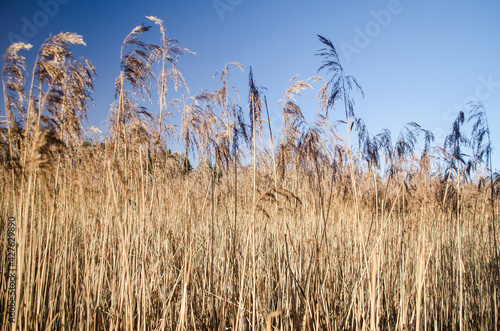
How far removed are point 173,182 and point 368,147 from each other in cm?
332

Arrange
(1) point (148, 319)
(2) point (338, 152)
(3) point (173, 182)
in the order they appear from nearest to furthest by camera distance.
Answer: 1. (1) point (148, 319)
2. (2) point (338, 152)
3. (3) point (173, 182)

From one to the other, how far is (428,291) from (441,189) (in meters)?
1.63

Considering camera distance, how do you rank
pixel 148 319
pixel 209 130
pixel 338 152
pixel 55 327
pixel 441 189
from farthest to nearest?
pixel 441 189 → pixel 338 152 → pixel 209 130 → pixel 55 327 → pixel 148 319

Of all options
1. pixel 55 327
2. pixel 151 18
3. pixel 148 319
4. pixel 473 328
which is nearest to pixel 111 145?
pixel 151 18

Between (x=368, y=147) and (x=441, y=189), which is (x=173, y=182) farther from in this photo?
(x=441, y=189)

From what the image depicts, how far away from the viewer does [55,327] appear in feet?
5.93

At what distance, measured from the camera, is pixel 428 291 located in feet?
7.70

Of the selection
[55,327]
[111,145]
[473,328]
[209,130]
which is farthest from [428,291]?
[111,145]

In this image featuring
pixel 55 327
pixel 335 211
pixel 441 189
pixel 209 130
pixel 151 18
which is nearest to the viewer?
pixel 55 327

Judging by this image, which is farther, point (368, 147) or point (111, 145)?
point (111, 145)

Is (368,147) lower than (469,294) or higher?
higher

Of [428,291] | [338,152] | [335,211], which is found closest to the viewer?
[428,291]

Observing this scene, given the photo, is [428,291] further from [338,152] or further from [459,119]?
[459,119]

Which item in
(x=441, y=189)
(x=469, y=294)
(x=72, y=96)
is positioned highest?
(x=72, y=96)
